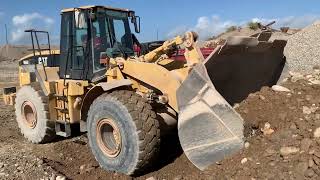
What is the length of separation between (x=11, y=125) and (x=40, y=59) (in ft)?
6.38

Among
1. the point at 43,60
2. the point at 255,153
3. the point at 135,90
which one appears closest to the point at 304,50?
the point at 43,60

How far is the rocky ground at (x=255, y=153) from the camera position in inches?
193

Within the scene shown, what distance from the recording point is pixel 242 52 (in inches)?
243

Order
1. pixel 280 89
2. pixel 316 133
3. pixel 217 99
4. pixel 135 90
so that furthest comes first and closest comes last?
pixel 135 90
pixel 280 89
pixel 217 99
pixel 316 133

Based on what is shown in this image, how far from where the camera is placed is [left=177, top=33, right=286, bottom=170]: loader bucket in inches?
208

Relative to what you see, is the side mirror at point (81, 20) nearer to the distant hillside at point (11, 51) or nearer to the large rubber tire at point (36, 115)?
the large rubber tire at point (36, 115)

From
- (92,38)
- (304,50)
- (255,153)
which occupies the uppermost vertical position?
(92,38)

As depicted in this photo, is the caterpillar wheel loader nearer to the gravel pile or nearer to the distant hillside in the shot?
the gravel pile

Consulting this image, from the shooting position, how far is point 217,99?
542cm

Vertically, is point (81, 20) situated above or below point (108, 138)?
above

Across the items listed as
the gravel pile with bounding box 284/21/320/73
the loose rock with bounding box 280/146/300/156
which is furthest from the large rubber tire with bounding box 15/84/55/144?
the gravel pile with bounding box 284/21/320/73

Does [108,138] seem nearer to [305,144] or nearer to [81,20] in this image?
[81,20]

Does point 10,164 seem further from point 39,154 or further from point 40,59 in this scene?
point 40,59

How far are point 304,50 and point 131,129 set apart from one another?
37.2 feet
